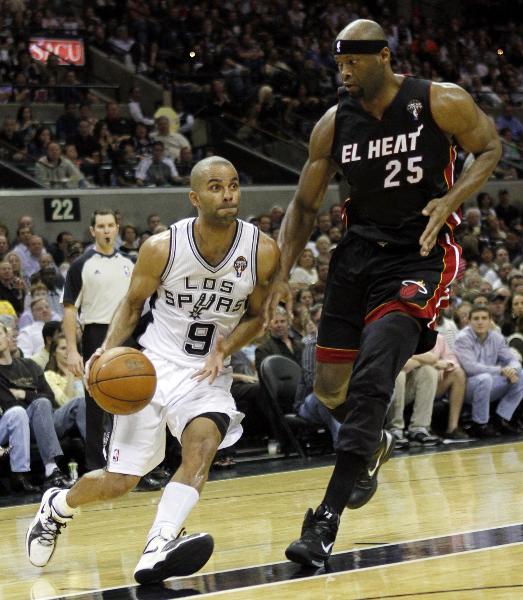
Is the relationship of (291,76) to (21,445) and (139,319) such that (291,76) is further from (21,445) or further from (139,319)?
(139,319)

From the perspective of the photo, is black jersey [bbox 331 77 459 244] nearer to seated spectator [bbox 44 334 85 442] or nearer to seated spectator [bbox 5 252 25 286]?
seated spectator [bbox 44 334 85 442]

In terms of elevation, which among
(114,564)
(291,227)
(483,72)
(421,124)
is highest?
(421,124)

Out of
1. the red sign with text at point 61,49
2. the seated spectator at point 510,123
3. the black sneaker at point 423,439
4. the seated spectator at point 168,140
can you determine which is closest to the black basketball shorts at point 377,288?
the black sneaker at point 423,439

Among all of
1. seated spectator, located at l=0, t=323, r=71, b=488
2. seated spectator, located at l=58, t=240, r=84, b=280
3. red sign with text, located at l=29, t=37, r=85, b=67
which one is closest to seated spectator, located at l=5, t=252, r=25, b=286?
seated spectator, located at l=58, t=240, r=84, b=280

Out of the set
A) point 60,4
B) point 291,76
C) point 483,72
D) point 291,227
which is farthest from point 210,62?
point 291,227

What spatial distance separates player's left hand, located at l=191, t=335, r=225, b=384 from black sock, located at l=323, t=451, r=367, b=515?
0.67m

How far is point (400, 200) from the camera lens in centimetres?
498

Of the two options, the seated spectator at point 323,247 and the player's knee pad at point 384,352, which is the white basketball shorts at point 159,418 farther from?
the seated spectator at point 323,247

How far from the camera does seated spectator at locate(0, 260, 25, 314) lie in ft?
35.7

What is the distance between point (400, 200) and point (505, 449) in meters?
4.86

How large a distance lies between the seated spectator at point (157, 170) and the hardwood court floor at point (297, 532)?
772 centimetres

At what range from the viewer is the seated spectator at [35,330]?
985cm

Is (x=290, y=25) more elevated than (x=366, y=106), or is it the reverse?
(x=366, y=106)

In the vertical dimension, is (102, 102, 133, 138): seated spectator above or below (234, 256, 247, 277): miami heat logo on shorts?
below
